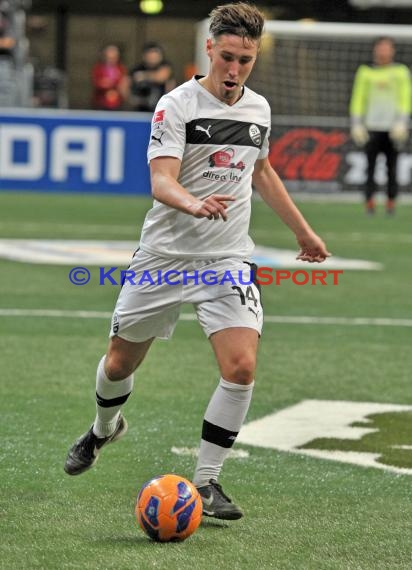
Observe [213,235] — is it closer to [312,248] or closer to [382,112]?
[312,248]

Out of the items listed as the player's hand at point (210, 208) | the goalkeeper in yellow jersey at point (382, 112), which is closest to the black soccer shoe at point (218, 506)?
the player's hand at point (210, 208)

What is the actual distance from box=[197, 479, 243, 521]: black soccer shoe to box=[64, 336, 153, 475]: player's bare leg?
724 mm

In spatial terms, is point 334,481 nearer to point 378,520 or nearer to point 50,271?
point 378,520

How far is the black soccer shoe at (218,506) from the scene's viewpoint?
217 inches

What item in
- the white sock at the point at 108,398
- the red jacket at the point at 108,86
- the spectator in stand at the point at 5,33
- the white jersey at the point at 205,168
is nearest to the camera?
the white jersey at the point at 205,168

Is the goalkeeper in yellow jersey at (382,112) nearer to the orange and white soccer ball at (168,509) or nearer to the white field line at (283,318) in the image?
the white field line at (283,318)

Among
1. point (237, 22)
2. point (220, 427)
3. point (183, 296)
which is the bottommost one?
point (220, 427)

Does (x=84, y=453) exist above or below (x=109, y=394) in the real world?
below

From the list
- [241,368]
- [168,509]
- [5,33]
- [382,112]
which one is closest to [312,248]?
[241,368]

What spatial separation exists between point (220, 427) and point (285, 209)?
1.09m

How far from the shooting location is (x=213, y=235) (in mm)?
5805

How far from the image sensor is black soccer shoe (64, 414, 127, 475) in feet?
20.1

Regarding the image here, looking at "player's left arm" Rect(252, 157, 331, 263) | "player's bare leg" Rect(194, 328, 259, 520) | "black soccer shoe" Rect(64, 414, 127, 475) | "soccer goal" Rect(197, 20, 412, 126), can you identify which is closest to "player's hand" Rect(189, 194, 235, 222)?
"player's bare leg" Rect(194, 328, 259, 520)

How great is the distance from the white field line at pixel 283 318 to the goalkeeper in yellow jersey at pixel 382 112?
1022 centimetres
